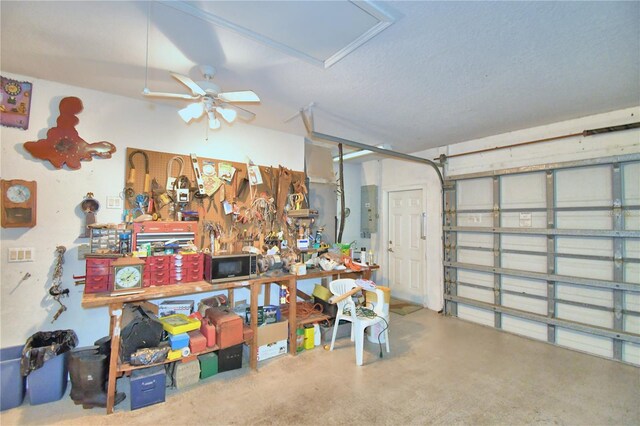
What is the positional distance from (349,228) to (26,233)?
4.57 meters

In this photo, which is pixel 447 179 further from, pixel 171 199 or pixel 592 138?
pixel 171 199

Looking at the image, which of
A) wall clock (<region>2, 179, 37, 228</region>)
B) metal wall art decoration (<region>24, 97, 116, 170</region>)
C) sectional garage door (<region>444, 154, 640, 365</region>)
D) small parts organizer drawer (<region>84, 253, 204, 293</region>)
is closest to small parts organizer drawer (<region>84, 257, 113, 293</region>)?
small parts organizer drawer (<region>84, 253, 204, 293</region>)

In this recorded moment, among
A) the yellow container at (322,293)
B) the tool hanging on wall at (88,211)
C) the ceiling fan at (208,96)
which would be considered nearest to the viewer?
the ceiling fan at (208,96)

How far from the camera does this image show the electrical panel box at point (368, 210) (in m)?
5.59

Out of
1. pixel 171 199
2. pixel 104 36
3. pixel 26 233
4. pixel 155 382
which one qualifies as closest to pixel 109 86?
pixel 104 36

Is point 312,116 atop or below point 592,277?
atop

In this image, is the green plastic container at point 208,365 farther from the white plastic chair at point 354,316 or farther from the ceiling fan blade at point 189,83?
the ceiling fan blade at point 189,83

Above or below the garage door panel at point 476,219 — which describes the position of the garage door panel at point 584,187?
above

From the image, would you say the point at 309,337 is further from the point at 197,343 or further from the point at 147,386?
the point at 147,386

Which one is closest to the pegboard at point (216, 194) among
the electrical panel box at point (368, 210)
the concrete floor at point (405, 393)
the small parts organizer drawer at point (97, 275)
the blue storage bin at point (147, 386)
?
the small parts organizer drawer at point (97, 275)

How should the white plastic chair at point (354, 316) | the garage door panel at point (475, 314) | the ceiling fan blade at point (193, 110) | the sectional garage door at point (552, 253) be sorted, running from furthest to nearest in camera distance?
1. the garage door panel at point (475, 314)
2. the sectional garage door at point (552, 253)
3. the white plastic chair at point (354, 316)
4. the ceiling fan blade at point (193, 110)

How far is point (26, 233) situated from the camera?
7.98 feet

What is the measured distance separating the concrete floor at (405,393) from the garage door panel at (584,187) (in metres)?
1.71

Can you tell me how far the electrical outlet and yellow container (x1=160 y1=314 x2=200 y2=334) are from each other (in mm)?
1222
